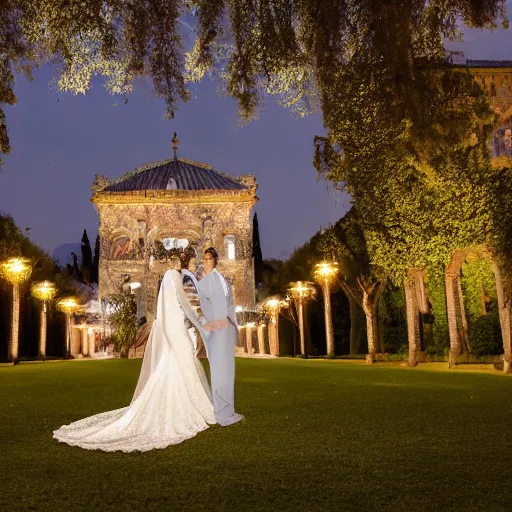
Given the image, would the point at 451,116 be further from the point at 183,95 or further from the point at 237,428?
the point at 237,428

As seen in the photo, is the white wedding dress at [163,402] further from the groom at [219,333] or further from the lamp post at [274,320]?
the lamp post at [274,320]

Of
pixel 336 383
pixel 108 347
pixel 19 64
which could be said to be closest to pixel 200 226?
pixel 108 347

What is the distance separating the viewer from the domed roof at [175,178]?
53.2 m

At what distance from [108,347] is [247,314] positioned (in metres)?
10.9

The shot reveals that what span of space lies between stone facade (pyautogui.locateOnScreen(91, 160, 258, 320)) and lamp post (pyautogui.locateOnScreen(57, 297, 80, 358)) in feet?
14.7

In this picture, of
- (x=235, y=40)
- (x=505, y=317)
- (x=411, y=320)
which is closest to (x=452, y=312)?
(x=411, y=320)

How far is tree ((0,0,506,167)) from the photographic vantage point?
8.85m

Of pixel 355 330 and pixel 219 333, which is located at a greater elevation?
pixel 355 330

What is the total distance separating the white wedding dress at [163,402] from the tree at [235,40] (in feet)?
11.6

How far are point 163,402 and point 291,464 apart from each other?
7.64 feet

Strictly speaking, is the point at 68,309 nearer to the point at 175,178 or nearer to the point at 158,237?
the point at 158,237

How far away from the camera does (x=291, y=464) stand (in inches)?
205

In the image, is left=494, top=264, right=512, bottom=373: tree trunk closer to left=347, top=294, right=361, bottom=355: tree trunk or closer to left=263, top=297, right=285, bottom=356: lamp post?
left=347, top=294, right=361, bottom=355: tree trunk

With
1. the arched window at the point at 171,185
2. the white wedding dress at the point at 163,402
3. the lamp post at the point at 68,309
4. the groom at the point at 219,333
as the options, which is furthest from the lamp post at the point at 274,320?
the white wedding dress at the point at 163,402
